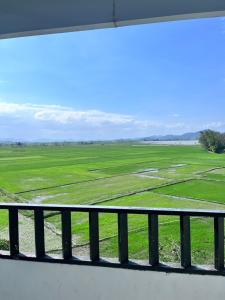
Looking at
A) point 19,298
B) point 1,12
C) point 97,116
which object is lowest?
point 19,298

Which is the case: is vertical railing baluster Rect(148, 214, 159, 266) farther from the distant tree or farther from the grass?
the distant tree

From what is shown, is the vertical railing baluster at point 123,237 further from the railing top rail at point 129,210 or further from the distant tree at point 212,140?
the distant tree at point 212,140

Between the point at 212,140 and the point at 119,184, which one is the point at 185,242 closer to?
the point at 212,140

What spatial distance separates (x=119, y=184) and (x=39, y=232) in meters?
0.88

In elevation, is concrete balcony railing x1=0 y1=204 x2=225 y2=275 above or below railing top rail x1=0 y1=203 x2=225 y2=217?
below

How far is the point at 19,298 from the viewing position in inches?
58.4

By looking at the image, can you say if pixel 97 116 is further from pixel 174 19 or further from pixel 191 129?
pixel 174 19

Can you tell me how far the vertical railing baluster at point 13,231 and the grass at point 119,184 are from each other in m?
0.05

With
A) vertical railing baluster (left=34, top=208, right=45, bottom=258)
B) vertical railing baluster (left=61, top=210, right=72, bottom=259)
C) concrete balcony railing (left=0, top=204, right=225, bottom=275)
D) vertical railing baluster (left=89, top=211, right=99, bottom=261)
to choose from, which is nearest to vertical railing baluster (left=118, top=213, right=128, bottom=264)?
concrete balcony railing (left=0, top=204, right=225, bottom=275)

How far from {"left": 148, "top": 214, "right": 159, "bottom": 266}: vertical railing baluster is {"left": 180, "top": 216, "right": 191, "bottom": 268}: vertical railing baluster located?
12 cm

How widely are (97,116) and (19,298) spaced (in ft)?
5.44

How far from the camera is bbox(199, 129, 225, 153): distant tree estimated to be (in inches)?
77.4

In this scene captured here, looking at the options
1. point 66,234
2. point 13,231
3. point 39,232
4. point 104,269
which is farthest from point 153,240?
point 13,231

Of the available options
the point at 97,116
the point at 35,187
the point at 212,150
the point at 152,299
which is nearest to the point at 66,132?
the point at 97,116
